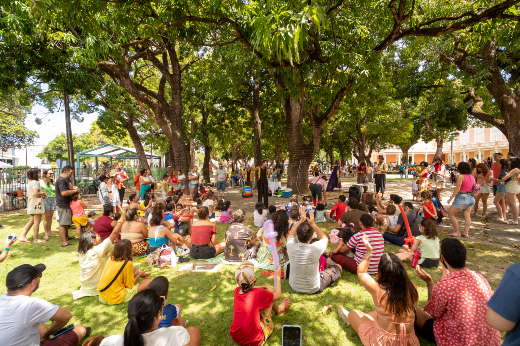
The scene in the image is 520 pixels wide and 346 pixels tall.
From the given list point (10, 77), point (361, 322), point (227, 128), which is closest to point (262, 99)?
point (227, 128)

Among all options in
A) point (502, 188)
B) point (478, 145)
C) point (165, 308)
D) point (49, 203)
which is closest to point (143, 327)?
point (165, 308)

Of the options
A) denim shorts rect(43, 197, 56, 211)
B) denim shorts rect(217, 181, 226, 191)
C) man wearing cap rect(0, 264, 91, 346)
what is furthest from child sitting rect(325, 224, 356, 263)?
denim shorts rect(217, 181, 226, 191)

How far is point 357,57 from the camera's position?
23.6 ft

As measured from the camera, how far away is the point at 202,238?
5.43 metres

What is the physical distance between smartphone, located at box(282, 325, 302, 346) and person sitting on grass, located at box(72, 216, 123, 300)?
2.98 meters

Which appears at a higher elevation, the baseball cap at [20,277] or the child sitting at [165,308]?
the baseball cap at [20,277]

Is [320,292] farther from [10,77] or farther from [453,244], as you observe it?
[10,77]

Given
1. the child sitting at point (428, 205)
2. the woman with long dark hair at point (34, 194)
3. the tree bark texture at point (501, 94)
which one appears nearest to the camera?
the child sitting at point (428, 205)

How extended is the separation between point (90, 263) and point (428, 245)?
18.1 ft

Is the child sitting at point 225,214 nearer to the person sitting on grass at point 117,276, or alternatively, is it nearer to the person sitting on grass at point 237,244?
the person sitting on grass at point 237,244

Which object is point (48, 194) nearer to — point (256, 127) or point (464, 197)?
point (464, 197)

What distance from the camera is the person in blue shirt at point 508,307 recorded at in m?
1.41

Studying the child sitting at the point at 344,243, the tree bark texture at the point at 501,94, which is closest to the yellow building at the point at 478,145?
the tree bark texture at the point at 501,94

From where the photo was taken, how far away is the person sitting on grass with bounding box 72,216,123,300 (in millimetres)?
3930
